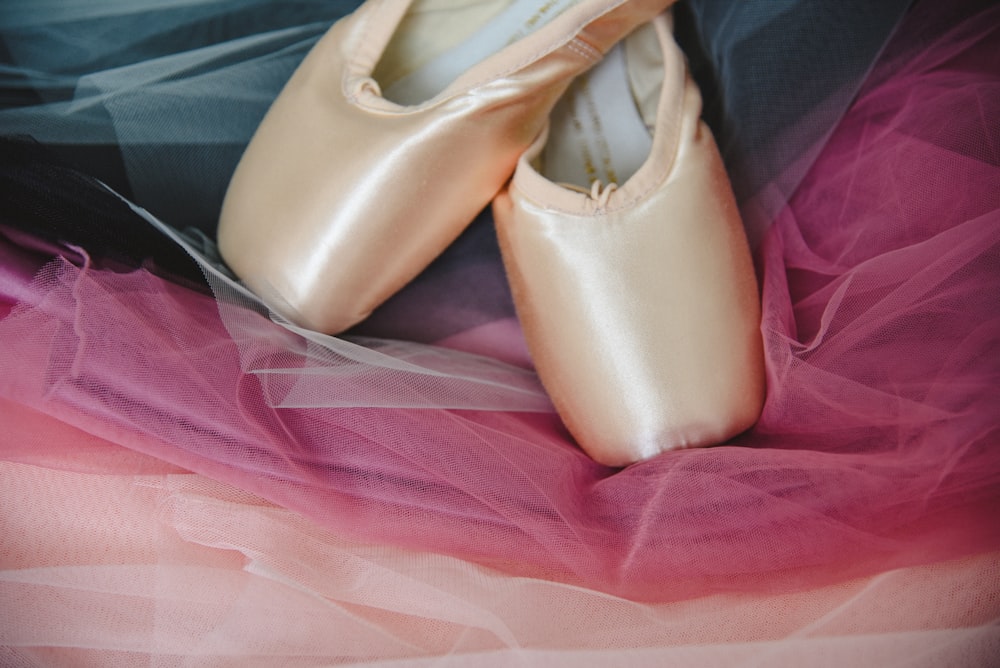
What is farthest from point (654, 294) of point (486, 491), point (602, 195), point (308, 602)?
point (308, 602)

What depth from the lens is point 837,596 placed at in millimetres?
506

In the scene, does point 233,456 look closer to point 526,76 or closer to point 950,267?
point 526,76

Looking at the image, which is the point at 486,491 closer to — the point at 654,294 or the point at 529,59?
the point at 654,294

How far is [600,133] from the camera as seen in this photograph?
0.64m

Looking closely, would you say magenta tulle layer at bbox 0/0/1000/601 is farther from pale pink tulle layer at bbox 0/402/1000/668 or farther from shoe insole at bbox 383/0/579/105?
shoe insole at bbox 383/0/579/105

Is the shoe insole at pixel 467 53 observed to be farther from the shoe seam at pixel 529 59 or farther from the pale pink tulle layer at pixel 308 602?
the pale pink tulle layer at pixel 308 602

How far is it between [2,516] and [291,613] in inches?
7.6

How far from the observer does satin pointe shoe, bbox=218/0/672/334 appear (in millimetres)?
538

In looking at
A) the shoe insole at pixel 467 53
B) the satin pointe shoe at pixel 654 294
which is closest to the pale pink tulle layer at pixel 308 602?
the satin pointe shoe at pixel 654 294

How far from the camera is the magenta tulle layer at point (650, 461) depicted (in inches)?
17.8

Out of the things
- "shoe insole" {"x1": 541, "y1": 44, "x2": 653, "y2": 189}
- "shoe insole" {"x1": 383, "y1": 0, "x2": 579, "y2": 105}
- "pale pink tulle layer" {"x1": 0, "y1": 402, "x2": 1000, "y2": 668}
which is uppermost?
"shoe insole" {"x1": 383, "y1": 0, "x2": 579, "y2": 105}

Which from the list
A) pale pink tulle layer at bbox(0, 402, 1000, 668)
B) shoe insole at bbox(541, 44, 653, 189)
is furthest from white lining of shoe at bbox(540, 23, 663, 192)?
pale pink tulle layer at bbox(0, 402, 1000, 668)

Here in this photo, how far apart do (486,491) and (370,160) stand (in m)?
0.26

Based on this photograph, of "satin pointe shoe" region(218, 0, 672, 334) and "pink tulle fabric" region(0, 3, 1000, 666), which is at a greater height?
"satin pointe shoe" region(218, 0, 672, 334)
